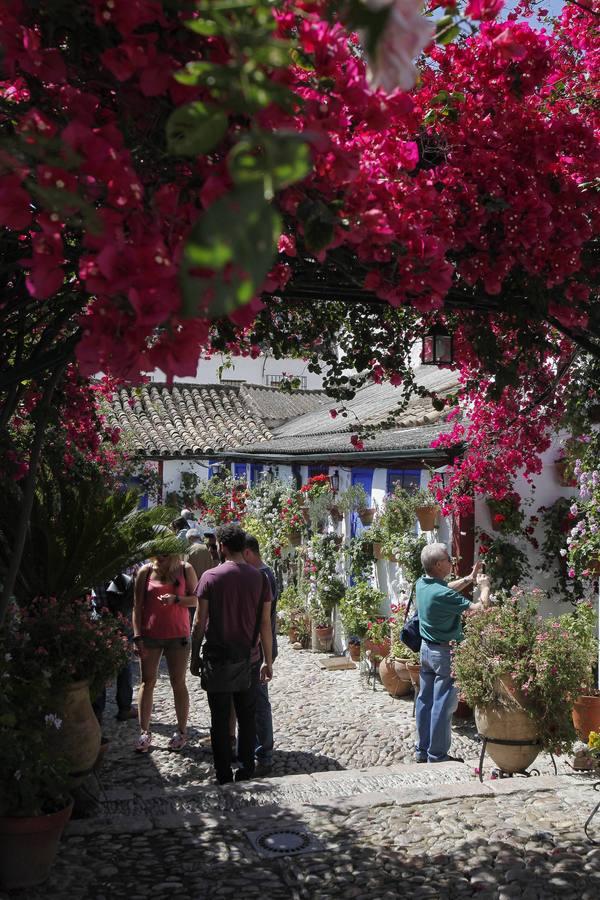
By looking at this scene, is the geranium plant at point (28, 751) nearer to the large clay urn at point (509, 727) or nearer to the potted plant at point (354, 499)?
the large clay urn at point (509, 727)

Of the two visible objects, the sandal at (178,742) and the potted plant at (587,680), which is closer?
the potted plant at (587,680)

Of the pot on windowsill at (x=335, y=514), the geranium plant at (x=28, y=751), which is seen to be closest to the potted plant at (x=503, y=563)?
the pot on windowsill at (x=335, y=514)

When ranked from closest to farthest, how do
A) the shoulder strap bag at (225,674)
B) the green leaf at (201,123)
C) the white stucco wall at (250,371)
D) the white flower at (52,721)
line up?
the green leaf at (201,123)
the white flower at (52,721)
the shoulder strap bag at (225,674)
the white stucco wall at (250,371)

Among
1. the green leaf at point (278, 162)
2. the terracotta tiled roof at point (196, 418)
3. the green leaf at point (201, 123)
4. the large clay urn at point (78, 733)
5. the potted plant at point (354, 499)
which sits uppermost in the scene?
the terracotta tiled roof at point (196, 418)

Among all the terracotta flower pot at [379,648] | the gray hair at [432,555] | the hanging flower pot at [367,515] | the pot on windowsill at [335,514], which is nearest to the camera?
the gray hair at [432,555]

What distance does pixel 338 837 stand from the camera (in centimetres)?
481

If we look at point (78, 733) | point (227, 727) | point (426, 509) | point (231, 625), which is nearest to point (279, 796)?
point (227, 727)

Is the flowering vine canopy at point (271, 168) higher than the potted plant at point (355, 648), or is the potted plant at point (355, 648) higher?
the flowering vine canopy at point (271, 168)

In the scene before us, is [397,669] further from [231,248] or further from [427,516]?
[231,248]

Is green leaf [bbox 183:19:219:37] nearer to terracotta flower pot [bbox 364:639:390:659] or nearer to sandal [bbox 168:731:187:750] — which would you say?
sandal [bbox 168:731:187:750]

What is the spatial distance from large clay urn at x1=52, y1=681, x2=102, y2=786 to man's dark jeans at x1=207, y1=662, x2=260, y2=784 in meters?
0.84

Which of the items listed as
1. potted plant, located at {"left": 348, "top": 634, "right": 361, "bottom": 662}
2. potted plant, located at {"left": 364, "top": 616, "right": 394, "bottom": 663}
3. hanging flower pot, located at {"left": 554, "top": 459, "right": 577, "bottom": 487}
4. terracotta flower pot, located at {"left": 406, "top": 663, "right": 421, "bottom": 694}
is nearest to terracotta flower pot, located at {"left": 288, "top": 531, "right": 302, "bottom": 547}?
potted plant, located at {"left": 348, "top": 634, "right": 361, "bottom": 662}

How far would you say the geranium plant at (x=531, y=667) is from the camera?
5637 millimetres

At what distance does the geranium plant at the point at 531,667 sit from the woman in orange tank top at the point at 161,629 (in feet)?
7.38
